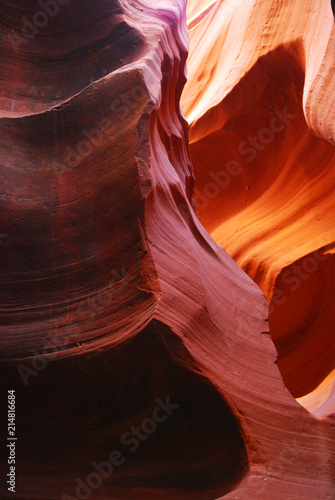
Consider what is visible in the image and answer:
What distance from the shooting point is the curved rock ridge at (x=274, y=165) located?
5508 millimetres

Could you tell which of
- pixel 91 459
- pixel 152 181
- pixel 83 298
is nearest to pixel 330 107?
pixel 152 181

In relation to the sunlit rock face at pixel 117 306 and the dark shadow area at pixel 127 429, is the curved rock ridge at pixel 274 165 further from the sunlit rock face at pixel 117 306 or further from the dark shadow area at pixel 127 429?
the dark shadow area at pixel 127 429

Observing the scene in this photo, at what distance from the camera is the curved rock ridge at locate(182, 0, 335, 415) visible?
18.1 ft

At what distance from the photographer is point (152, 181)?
2590mm

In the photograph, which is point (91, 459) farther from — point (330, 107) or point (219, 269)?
point (330, 107)

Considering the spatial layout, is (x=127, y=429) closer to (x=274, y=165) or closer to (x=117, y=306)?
(x=117, y=306)

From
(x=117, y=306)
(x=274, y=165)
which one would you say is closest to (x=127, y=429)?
(x=117, y=306)

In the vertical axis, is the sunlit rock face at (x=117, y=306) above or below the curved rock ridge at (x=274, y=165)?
below

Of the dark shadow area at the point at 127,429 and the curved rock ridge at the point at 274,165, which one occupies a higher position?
the curved rock ridge at the point at 274,165

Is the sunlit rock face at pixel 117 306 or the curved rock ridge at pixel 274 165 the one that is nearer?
the sunlit rock face at pixel 117 306

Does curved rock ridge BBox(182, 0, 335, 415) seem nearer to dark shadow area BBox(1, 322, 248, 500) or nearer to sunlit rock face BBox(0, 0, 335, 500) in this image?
sunlit rock face BBox(0, 0, 335, 500)

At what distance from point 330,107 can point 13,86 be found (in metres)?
2.54

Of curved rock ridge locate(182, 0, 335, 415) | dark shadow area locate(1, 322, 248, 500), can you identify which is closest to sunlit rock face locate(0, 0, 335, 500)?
dark shadow area locate(1, 322, 248, 500)

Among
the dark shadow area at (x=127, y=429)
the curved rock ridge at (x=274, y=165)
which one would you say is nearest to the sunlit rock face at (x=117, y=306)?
the dark shadow area at (x=127, y=429)
